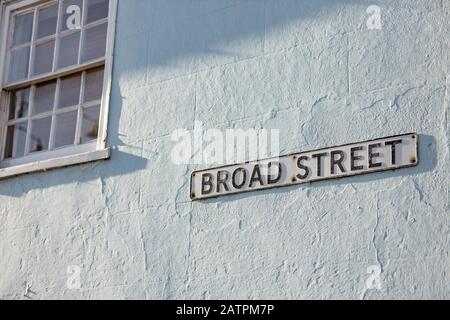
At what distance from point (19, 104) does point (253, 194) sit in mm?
2872

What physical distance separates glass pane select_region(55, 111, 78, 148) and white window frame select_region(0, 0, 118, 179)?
9cm

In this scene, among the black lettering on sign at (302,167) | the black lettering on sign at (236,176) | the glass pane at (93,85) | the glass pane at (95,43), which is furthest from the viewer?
the glass pane at (95,43)

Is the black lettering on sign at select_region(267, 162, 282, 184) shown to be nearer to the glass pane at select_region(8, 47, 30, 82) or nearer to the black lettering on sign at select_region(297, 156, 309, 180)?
the black lettering on sign at select_region(297, 156, 309, 180)

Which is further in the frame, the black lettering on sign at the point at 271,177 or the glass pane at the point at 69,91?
the glass pane at the point at 69,91

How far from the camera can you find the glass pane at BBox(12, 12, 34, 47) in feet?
31.6

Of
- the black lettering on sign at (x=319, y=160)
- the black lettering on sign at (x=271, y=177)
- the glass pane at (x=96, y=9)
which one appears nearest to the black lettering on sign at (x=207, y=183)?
the black lettering on sign at (x=271, y=177)

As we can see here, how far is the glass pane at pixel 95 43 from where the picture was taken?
29.9 feet

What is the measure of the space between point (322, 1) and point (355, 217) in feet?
5.91

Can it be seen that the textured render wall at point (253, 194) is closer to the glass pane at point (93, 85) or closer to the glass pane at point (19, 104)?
the glass pane at point (93, 85)

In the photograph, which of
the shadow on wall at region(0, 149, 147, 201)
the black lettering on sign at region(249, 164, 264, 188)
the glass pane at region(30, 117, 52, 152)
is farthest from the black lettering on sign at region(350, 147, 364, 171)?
the glass pane at region(30, 117, 52, 152)

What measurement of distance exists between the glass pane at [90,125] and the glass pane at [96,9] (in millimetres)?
887
